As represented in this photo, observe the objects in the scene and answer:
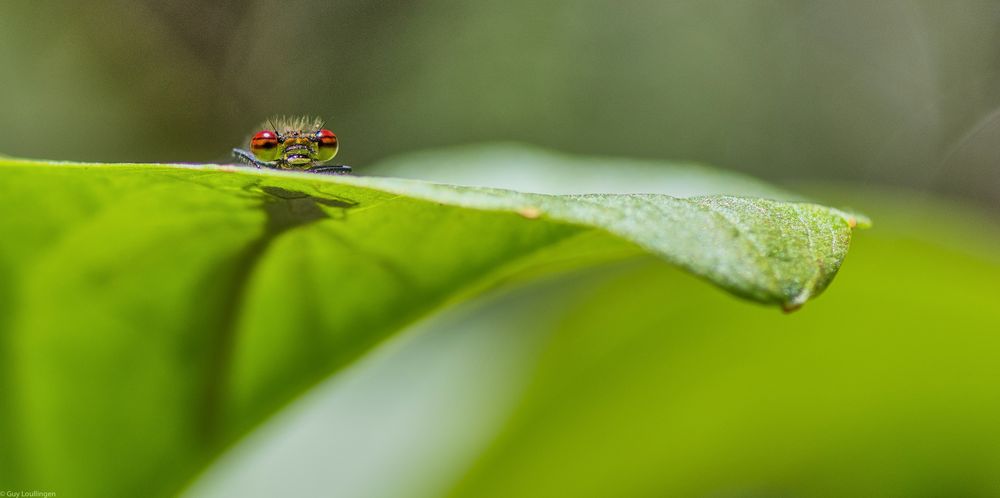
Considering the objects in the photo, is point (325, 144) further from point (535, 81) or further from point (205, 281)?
point (535, 81)

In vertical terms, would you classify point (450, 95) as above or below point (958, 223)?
above

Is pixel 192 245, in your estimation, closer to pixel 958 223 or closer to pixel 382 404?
pixel 382 404

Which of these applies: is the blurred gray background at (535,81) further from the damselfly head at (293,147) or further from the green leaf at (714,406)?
the green leaf at (714,406)

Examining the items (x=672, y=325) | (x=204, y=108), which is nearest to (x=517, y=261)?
(x=672, y=325)

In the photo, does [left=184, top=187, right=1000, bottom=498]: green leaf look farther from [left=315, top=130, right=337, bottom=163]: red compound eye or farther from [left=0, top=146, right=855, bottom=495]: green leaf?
[left=315, top=130, right=337, bottom=163]: red compound eye

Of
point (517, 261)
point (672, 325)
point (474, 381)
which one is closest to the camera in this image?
point (517, 261)

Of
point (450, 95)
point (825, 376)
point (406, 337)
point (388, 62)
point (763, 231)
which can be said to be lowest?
point (763, 231)
